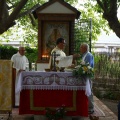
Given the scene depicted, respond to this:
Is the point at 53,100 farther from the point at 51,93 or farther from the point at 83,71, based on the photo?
the point at 83,71

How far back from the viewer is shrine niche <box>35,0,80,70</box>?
35.6 ft

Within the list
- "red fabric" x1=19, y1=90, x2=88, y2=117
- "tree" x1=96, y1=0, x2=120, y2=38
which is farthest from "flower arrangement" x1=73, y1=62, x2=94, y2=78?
"tree" x1=96, y1=0, x2=120, y2=38

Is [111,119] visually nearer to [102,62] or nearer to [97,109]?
[97,109]

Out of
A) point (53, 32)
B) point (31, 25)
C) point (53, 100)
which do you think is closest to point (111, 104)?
point (53, 32)

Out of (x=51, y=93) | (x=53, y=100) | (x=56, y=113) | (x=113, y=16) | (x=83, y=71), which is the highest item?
(x=113, y=16)

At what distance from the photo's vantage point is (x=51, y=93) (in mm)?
7523

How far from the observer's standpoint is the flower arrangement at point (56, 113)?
728cm

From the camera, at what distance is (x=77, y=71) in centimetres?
726

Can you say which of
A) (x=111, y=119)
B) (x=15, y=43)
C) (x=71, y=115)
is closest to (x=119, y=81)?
(x=111, y=119)

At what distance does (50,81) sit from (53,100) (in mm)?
442

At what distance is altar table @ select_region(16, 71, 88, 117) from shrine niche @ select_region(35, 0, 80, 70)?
3233 millimetres

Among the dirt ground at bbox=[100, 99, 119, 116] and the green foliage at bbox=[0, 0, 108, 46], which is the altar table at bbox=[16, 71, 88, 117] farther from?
the green foliage at bbox=[0, 0, 108, 46]

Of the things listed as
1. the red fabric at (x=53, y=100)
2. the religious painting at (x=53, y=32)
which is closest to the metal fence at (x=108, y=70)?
the religious painting at (x=53, y=32)

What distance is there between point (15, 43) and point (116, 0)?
16473mm
